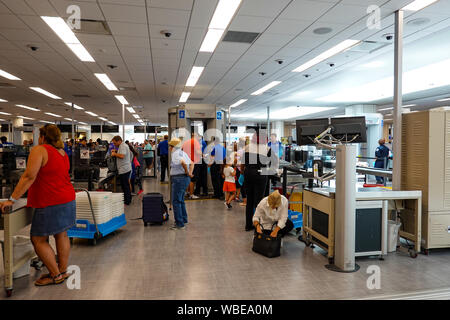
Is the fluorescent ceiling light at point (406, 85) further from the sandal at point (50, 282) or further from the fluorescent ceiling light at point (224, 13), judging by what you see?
the sandal at point (50, 282)

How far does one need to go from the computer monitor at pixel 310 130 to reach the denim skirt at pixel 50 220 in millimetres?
3139

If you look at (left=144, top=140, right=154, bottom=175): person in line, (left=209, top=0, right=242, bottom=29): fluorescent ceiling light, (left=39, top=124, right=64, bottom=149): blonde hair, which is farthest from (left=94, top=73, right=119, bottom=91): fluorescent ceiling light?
(left=39, top=124, right=64, bottom=149): blonde hair

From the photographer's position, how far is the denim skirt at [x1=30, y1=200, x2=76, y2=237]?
2.93 meters

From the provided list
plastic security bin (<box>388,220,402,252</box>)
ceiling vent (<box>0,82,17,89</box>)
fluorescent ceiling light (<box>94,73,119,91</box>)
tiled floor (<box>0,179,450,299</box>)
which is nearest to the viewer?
tiled floor (<box>0,179,450,299</box>)

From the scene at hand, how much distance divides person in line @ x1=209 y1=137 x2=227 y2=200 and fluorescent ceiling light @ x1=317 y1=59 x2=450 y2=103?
6054 millimetres

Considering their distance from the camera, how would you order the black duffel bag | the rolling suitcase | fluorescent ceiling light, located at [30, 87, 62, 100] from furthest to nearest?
fluorescent ceiling light, located at [30, 87, 62, 100] → the rolling suitcase → the black duffel bag

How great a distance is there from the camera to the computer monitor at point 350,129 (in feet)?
13.8

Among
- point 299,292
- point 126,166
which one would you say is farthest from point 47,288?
point 126,166

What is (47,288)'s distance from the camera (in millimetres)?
3012

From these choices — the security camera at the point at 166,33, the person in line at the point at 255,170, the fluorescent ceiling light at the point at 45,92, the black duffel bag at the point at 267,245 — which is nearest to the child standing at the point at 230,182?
the person in line at the point at 255,170

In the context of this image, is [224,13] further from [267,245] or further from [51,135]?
[267,245]

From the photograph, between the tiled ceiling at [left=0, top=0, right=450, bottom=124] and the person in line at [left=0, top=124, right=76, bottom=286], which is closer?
the person in line at [left=0, top=124, right=76, bottom=286]

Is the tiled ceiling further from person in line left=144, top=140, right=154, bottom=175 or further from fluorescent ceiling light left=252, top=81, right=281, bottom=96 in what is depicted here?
person in line left=144, top=140, right=154, bottom=175
